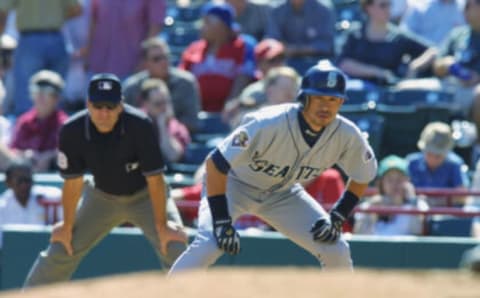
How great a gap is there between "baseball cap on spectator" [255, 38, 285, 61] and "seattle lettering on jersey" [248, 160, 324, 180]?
11.9ft

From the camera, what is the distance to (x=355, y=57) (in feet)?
38.9

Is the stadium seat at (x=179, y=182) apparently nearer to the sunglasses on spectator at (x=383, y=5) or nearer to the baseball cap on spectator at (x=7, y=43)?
the sunglasses on spectator at (x=383, y=5)

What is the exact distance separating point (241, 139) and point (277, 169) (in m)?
0.36

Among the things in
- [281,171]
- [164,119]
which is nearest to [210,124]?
[164,119]

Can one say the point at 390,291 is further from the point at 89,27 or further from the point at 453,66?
the point at 89,27

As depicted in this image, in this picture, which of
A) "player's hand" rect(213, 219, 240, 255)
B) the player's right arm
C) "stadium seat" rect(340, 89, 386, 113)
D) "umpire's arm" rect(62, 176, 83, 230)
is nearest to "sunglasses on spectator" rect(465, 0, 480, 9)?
"stadium seat" rect(340, 89, 386, 113)

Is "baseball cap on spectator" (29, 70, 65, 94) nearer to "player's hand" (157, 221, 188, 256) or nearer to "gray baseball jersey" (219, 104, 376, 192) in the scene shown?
"player's hand" (157, 221, 188, 256)

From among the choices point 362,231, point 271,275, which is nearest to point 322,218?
point 362,231

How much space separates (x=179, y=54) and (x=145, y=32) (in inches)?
42.7

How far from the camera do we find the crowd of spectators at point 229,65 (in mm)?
10422

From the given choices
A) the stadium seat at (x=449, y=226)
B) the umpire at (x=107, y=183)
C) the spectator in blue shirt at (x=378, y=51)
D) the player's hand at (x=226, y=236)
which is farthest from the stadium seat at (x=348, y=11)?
the player's hand at (x=226, y=236)

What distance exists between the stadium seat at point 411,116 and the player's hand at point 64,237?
3.35 m

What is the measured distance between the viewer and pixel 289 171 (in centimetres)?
803

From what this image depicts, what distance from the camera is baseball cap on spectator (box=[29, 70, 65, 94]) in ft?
37.1
